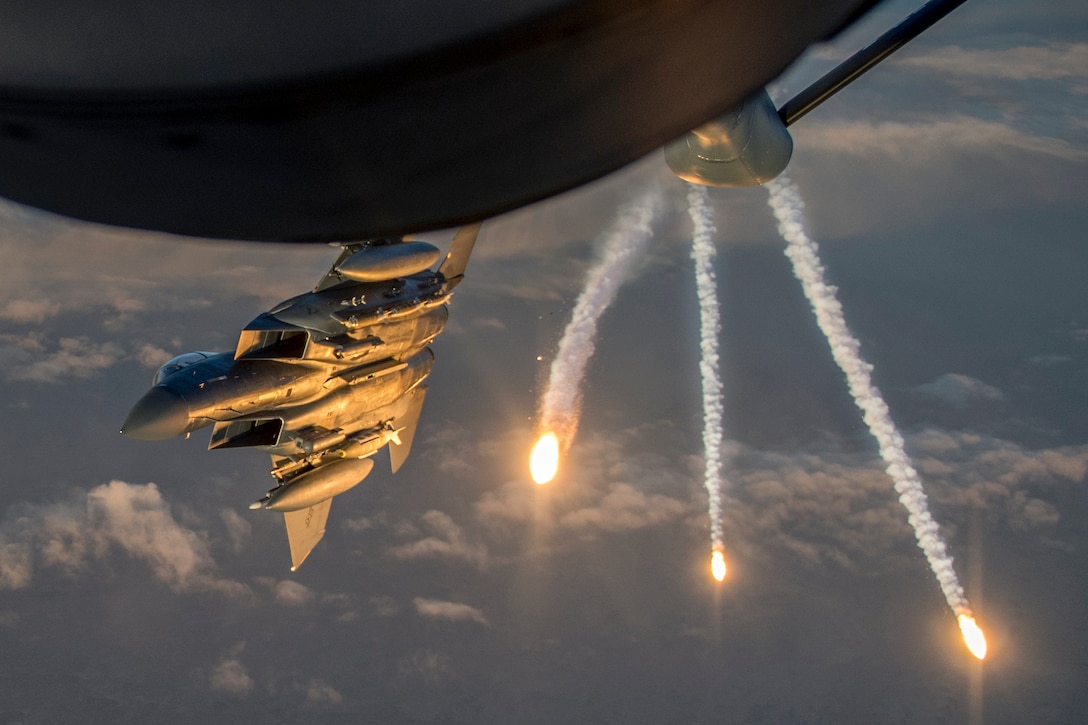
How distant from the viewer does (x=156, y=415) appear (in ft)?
77.9

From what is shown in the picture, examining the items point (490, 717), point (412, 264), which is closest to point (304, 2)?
point (412, 264)

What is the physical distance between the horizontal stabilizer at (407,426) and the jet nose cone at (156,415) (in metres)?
7.66

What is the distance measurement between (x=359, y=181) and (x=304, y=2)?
2.15 feet

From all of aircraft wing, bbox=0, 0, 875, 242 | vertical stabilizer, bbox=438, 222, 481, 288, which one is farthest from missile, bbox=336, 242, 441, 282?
aircraft wing, bbox=0, 0, 875, 242

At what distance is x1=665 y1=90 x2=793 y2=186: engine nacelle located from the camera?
33.7 ft

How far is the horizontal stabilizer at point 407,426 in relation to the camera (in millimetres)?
30450

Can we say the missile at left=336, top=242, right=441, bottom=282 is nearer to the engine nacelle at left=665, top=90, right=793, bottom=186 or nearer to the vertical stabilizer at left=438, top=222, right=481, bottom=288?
the vertical stabilizer at left=438, top=222, right=481, bottom=288

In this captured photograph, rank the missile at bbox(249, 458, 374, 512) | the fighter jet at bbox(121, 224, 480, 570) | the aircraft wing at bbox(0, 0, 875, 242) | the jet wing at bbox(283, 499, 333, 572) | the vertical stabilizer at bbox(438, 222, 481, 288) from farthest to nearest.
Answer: the jet wing at bbox(283, 499, 333, 572) → the vertical stabilizer at bbox(438, 222, 481, 288) → the missile at bbox(249, 458, 374, 512) → the fighter jet at bbox(121, 224, 480, 570) → the aircraft wing at bbox(0, 0, 875, 242)

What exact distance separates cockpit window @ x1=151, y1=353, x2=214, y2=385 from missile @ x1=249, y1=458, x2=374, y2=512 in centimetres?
426

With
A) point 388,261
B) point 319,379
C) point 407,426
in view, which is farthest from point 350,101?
point 407,426

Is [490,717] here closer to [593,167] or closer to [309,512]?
[309,512]

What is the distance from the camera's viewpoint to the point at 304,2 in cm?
344

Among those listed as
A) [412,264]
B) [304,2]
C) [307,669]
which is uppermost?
[307,669]

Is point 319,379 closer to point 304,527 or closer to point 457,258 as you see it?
point 457,258
